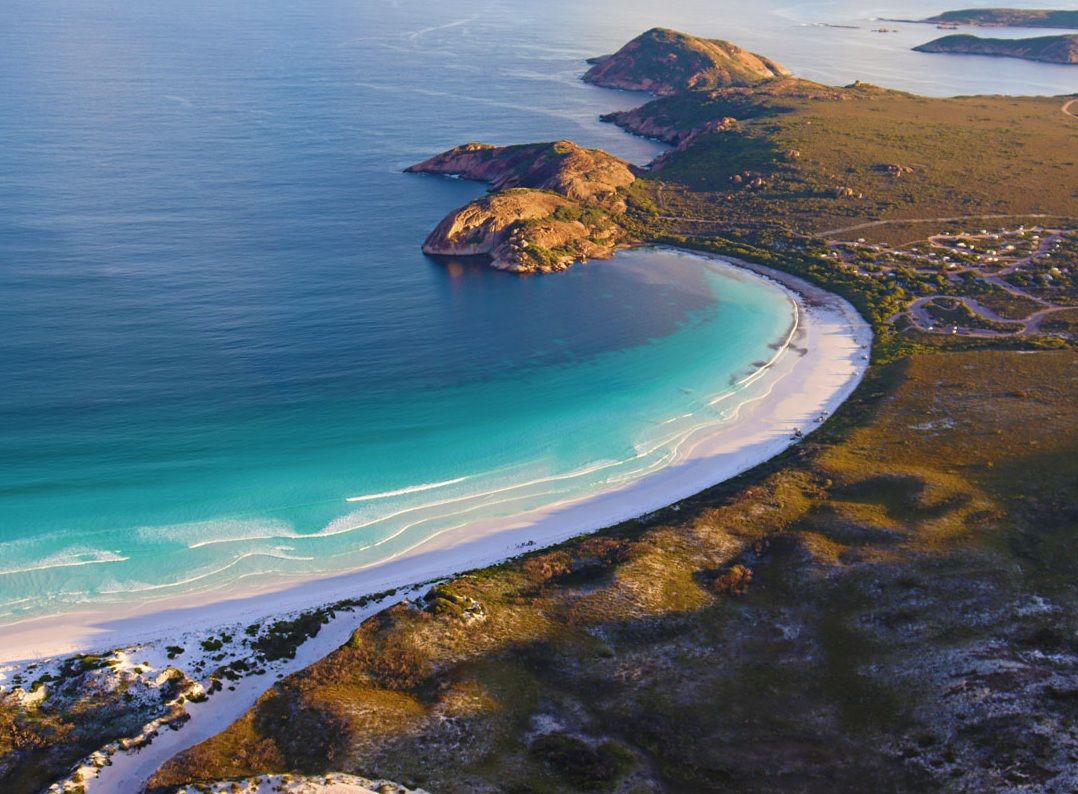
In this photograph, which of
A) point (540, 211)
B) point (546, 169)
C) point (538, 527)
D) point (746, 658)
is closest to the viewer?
point (746, 658)

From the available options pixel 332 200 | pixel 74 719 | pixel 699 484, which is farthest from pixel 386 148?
pixel 74 719

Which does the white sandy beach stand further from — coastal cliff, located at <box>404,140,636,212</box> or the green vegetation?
coastal cliff, located at <box>404,140,636,212</box>

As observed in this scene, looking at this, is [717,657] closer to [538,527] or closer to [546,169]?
[538,527]

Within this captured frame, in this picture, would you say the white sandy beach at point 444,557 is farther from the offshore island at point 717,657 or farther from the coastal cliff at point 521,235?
the coastal cliff at point 521,235

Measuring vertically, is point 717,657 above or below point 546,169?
below

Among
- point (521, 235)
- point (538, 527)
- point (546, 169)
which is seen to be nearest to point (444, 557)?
point (538, 527)

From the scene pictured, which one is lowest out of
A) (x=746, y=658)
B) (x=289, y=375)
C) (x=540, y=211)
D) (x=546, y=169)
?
(x=746, y=658)

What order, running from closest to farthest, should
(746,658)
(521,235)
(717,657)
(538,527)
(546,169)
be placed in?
1. (746,658)
2. (717,657)
3. (538,527)
4. (521,235)
5. (546,169)

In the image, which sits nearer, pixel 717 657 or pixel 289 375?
pixel 717 657
